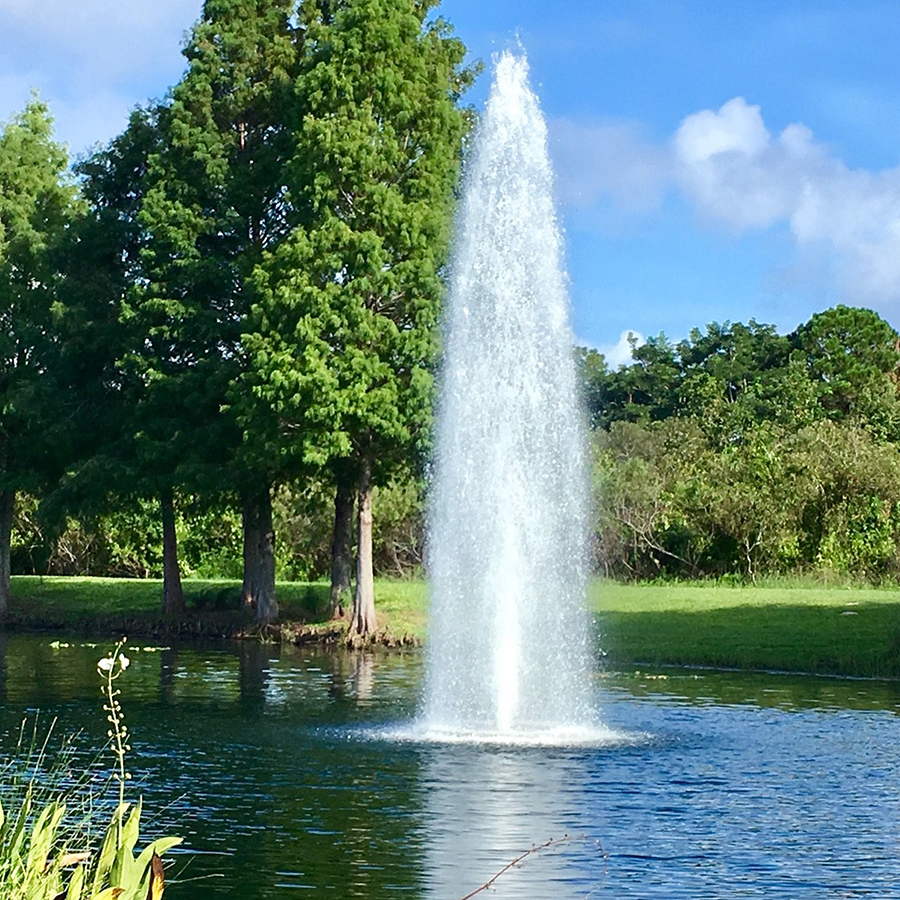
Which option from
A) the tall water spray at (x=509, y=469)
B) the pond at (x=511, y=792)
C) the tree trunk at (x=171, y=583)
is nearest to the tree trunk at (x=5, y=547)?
the tree trunk at (x=171, y=583)

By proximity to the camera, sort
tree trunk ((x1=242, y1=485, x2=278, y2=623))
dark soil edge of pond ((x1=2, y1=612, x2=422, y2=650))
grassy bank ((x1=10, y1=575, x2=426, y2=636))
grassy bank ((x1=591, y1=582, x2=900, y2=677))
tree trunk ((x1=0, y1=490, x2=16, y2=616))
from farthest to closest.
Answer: tree trunk ((x1=0, y1=490, x2=16, y2=616)), grassy bank ((x1=10, y1=575, x2=426, y2=636)), tree trunk ((x1=242, y1=485, x2=278, y2=623)), dark soil edge of pond ((x1=2, y1=612, x2=422, y2=650)), grassy bank ((x1=591, y1=582, x2=900, y2=677))

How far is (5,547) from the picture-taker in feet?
163

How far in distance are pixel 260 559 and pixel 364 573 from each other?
4303 millimetres

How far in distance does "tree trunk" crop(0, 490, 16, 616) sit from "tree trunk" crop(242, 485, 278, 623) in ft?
29.9

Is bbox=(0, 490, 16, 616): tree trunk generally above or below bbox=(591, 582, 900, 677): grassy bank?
above

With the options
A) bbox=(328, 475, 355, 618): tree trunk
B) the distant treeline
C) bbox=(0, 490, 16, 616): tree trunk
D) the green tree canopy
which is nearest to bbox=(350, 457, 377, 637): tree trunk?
the green tree canopy

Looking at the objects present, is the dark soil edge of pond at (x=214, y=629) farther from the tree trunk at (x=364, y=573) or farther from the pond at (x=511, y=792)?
the pond at (x=511, y=792)

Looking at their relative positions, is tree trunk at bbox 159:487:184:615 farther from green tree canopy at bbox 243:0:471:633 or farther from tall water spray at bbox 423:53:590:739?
tall water spray at bbox 423:53:590:739

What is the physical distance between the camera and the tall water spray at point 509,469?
24.5 meters

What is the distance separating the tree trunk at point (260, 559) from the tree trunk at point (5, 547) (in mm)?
9125

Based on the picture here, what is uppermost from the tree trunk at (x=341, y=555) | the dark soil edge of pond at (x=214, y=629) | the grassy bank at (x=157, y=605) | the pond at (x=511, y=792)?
the tree trunk at (x=341, y=555)

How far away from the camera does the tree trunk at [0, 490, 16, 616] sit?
159 feet

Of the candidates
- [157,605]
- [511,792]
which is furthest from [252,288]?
[511,792]

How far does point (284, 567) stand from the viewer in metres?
58.2
